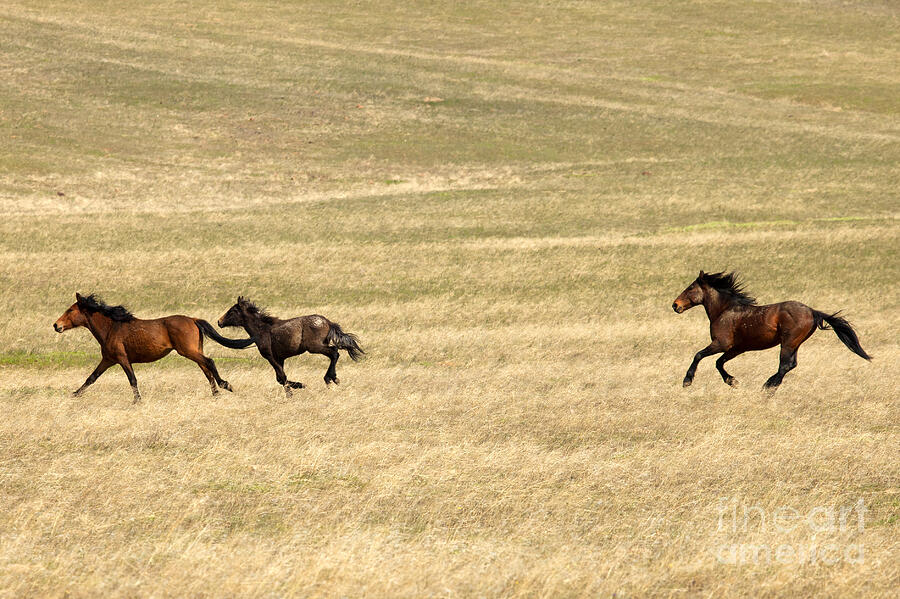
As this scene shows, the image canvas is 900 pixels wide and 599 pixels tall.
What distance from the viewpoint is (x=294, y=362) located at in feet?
66.4

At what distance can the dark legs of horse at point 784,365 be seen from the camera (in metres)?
14.9

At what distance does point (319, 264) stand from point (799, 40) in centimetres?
6327

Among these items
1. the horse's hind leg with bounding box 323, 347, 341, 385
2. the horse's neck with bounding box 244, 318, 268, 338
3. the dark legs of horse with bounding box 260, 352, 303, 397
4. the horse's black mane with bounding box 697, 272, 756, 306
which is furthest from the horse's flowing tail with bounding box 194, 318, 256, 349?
the horse's black mane with bounding box 697, 272, 756, 306

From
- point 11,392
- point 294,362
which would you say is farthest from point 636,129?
point 11,392

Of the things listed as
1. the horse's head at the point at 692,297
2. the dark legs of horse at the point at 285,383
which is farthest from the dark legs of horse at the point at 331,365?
the horse's head at the point at 692,297

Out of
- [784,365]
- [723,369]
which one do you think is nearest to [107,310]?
[723,369]

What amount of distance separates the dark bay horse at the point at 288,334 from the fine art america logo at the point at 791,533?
760 cm

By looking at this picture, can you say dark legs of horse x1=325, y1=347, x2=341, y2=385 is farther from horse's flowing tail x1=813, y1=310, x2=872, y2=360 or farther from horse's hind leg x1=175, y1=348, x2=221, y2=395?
horse's flowing tail x1=813, y1=310, x2=872, y2=360

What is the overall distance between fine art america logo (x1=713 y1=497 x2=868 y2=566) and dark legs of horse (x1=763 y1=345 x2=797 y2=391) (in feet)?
17.6

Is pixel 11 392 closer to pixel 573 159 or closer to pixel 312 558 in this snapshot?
pixel 312 558

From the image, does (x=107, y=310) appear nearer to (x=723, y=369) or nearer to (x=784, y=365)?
(x=723, y=369)

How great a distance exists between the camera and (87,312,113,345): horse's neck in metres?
15.5

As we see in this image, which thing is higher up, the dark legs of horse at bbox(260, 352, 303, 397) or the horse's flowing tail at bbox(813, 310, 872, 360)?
the horse's flowing tail at bbox(813, 310, 872, 360)

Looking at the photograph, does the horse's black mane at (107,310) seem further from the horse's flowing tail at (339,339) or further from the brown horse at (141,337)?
the horse's flowing tail at (339,339)
